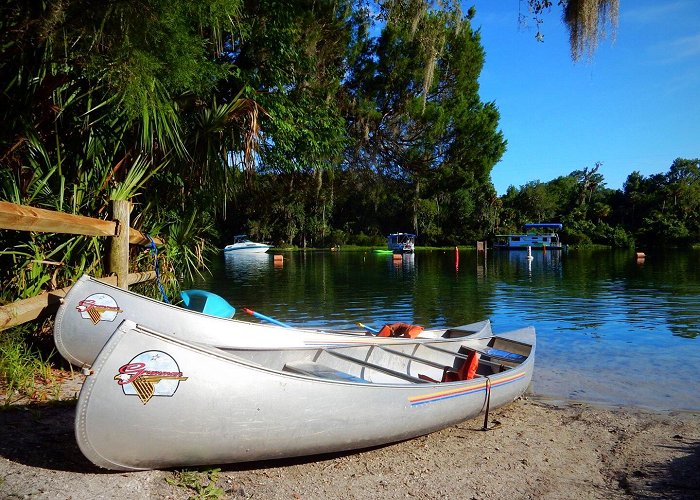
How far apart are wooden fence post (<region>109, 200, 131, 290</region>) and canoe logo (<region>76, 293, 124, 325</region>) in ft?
4.09

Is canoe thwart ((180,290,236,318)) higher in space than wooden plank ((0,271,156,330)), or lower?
lower

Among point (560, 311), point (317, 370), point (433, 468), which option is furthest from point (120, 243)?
point (560, 311)

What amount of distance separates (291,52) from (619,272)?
26.4m

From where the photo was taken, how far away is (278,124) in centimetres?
1115

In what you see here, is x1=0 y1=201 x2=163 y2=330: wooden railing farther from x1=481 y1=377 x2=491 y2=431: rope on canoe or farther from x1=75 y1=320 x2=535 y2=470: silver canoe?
x1=481 y1=377 x2=491 y2=431: rope on canoe

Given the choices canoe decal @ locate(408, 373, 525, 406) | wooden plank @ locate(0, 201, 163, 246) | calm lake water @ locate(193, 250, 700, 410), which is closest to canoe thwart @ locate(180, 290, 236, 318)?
wooden plank @ locate(0, 201, 163, 246)

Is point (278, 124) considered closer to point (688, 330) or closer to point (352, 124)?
point (688, 330)

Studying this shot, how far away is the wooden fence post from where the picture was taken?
23.5 feet

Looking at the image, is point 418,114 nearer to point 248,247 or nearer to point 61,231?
point 61,231

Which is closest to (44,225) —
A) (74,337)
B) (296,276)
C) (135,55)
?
(74,337)

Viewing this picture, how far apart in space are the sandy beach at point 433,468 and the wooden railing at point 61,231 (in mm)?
990

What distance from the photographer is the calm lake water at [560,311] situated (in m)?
8.52

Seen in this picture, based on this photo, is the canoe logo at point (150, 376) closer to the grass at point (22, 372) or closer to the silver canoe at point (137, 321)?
the grass at point (22, 372)

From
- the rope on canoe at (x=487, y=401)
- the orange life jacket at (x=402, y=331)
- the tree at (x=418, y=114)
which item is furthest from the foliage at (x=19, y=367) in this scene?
the tree at (x=418, y=114)
